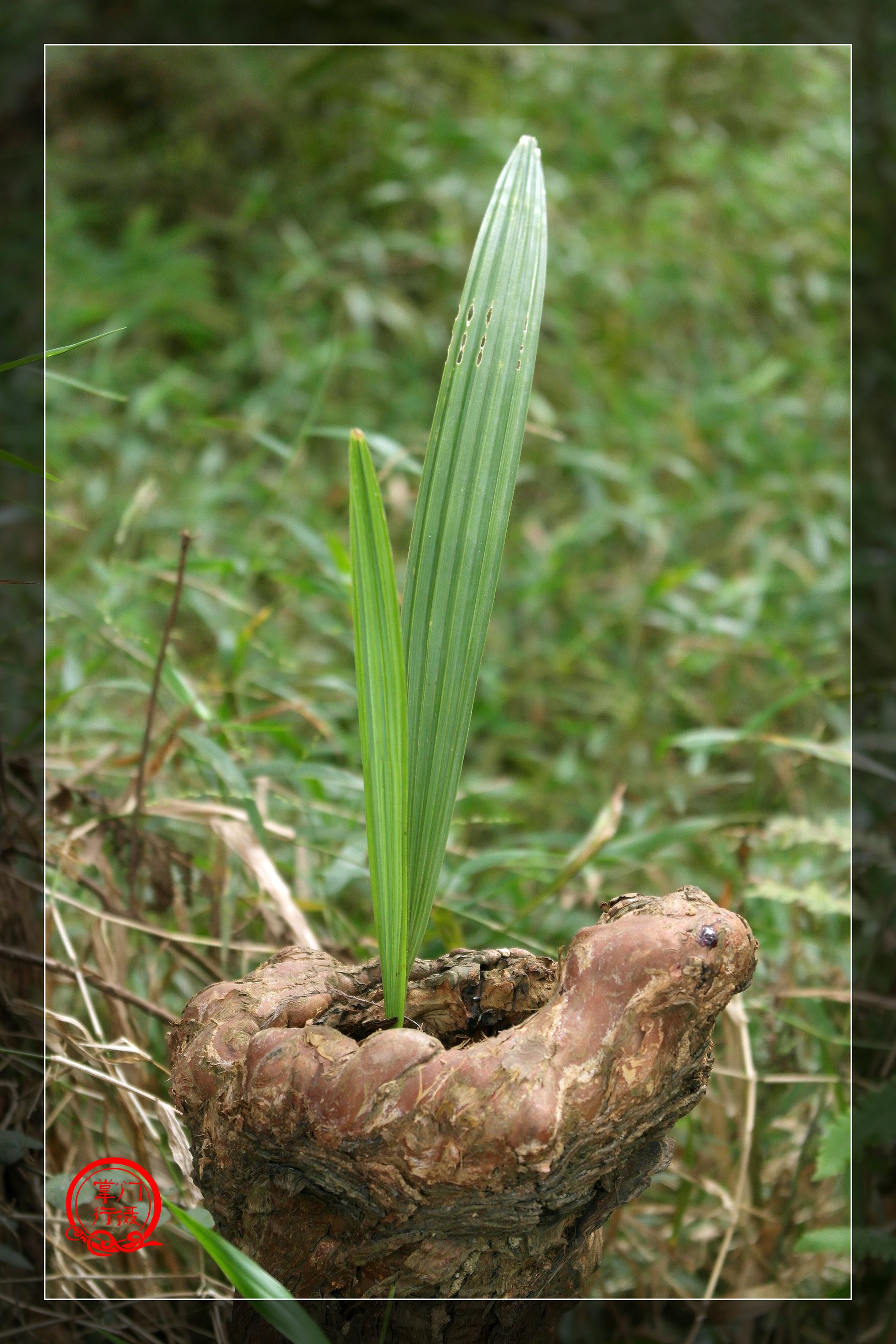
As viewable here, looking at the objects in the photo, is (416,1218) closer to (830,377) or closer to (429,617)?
(429,617)

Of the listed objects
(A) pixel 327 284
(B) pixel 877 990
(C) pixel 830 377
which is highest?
(A) pixel 327 284

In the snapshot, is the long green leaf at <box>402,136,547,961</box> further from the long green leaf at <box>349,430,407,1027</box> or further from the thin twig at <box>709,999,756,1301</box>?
the thin twig at <box>709,999,756,1301</box>

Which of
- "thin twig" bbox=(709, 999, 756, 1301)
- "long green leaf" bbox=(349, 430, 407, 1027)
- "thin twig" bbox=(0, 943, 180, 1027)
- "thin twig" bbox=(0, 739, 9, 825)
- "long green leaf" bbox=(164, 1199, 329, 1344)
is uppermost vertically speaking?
"long green leaf" bbox=(349, 430, 407, 1027)

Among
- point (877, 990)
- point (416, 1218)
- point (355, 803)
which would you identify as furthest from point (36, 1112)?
point (877, 990)

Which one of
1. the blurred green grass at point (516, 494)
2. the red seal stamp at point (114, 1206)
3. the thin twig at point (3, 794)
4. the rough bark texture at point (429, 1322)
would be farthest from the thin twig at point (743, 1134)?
the thin twig at point (3, 794)

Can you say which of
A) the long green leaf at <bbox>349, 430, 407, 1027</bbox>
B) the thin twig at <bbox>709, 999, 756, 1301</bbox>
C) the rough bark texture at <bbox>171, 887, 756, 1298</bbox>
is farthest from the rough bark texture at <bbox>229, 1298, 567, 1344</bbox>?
the thin twig at <bbox>709, 999, 756, 1301</bbox>

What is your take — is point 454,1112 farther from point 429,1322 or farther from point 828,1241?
point 828,1241

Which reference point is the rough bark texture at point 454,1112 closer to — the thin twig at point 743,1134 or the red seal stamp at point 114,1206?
the red seal stamp at point 114,1206
